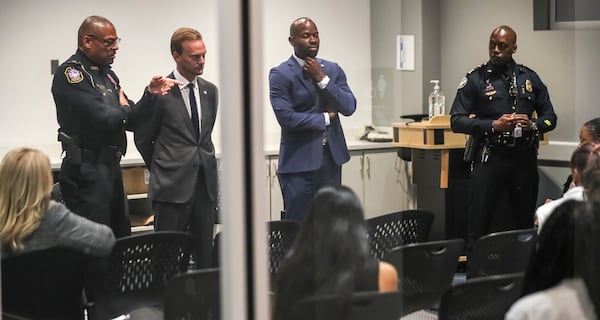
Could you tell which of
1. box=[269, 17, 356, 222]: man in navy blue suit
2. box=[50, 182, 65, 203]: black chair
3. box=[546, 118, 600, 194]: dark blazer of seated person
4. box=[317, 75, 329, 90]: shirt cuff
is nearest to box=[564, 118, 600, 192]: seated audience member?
box=[546, 118, 600, 194]: dark blazer of seated person

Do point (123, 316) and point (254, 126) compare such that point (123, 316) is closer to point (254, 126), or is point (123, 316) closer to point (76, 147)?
point (76, 147)

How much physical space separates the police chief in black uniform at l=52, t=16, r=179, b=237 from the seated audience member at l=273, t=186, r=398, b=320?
0.83 m

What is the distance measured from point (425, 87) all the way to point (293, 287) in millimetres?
1934

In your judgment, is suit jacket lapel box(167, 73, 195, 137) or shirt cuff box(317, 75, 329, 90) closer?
shirt cuff box(317, 75, 329, 90)

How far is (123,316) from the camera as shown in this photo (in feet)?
9.64

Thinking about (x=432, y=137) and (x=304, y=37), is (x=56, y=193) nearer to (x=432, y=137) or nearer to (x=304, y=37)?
(x=304, y=37)

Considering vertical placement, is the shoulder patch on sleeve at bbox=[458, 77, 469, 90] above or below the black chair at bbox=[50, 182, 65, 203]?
above

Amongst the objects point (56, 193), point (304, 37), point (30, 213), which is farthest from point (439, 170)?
point (30, 213)

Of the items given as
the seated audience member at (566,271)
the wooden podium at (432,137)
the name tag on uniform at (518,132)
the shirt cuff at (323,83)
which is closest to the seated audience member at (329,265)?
the seated audience member at (566,271)

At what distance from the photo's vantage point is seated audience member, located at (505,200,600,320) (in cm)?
225

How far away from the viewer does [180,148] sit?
3.13 m

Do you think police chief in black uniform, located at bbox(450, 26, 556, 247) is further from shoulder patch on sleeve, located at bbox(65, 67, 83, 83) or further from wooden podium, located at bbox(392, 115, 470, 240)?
shoulder patch on sleeve, located at bbox(65, 67, 83, 83)

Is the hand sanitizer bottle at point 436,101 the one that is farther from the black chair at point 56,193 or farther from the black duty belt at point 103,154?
the black chair at point 56,193

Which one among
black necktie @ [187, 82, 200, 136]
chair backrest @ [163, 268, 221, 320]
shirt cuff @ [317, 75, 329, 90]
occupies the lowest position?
chair backrest @ [163, 268, 221, 320]
